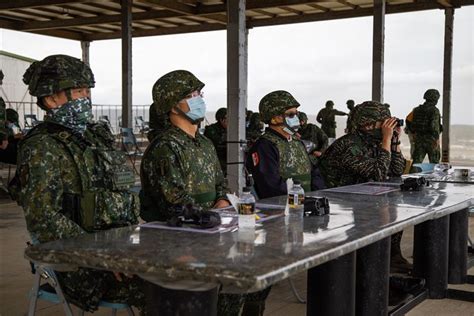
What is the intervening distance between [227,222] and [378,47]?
1108 centimetres

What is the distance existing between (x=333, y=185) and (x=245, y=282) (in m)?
3.27

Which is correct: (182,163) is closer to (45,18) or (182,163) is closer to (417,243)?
(417,243)

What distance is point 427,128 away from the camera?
12.1m

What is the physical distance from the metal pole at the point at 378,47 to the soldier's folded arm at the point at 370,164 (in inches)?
336

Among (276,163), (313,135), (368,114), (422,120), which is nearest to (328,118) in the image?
(422,120)

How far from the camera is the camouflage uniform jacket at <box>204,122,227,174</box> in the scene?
9.16m

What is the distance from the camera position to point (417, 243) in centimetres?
425

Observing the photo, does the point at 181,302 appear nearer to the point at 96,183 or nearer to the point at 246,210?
the point at 246,210

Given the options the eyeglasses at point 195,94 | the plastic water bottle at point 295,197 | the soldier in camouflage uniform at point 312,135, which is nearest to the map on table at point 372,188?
the plastic water bottle at point 295,197

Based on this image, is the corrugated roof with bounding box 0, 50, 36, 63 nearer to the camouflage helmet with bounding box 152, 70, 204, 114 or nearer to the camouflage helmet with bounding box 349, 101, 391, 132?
the camouflage helmet with bounding box 349, 101, 391, 132

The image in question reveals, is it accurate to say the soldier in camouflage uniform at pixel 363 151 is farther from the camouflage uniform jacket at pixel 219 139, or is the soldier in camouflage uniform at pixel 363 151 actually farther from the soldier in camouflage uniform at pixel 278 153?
the camouflage uniform jacket at pixel 219 139

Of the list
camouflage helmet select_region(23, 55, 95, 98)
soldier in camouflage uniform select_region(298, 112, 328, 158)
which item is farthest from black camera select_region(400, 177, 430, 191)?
soldier in camouflage uniform select_region(298, 112, 328, 158)

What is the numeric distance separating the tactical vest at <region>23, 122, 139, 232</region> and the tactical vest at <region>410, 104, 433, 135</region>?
10.0 metres

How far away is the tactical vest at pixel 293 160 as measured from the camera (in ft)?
14.3
